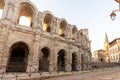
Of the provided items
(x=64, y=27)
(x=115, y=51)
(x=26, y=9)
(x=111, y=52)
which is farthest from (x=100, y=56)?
(x=26, y=9)

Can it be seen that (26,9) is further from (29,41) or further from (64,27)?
(64,27)

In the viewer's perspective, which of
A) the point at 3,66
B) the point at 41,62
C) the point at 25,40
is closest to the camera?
the point at 3,66

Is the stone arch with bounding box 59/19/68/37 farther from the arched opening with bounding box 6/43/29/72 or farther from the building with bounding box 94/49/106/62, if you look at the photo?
the building with bounding box 94/49/106/62

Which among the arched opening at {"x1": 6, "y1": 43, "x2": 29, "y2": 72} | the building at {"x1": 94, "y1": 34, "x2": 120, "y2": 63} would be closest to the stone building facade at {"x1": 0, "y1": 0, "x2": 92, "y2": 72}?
the arched opening at {"x1": 6, "y1": 43, "x2": 29, "y2": 72}

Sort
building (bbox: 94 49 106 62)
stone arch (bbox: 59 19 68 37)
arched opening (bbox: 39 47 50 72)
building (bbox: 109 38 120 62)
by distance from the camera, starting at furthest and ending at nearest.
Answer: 1. building (bbox: 94 49 106 62)
2. building (bbox: 109 38 120 62)
3. stone arch (bbox: 59 19 68 37)
4. arched opening (bbox: 39 47 50 72)

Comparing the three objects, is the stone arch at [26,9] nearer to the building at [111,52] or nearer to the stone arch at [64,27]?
the stone arch at [64,27]

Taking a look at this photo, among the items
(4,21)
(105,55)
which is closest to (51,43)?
(4,21)

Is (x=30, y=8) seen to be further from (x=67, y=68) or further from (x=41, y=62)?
(x=67, y=68)

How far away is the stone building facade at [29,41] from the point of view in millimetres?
13820

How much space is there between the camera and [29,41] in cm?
1559

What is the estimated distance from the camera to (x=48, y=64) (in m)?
17.3

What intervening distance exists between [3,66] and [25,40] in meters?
4.32

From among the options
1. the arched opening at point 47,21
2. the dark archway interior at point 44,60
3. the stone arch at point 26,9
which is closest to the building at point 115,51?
the arched opening at point 47,21

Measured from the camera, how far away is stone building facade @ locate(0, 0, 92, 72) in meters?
13.8
